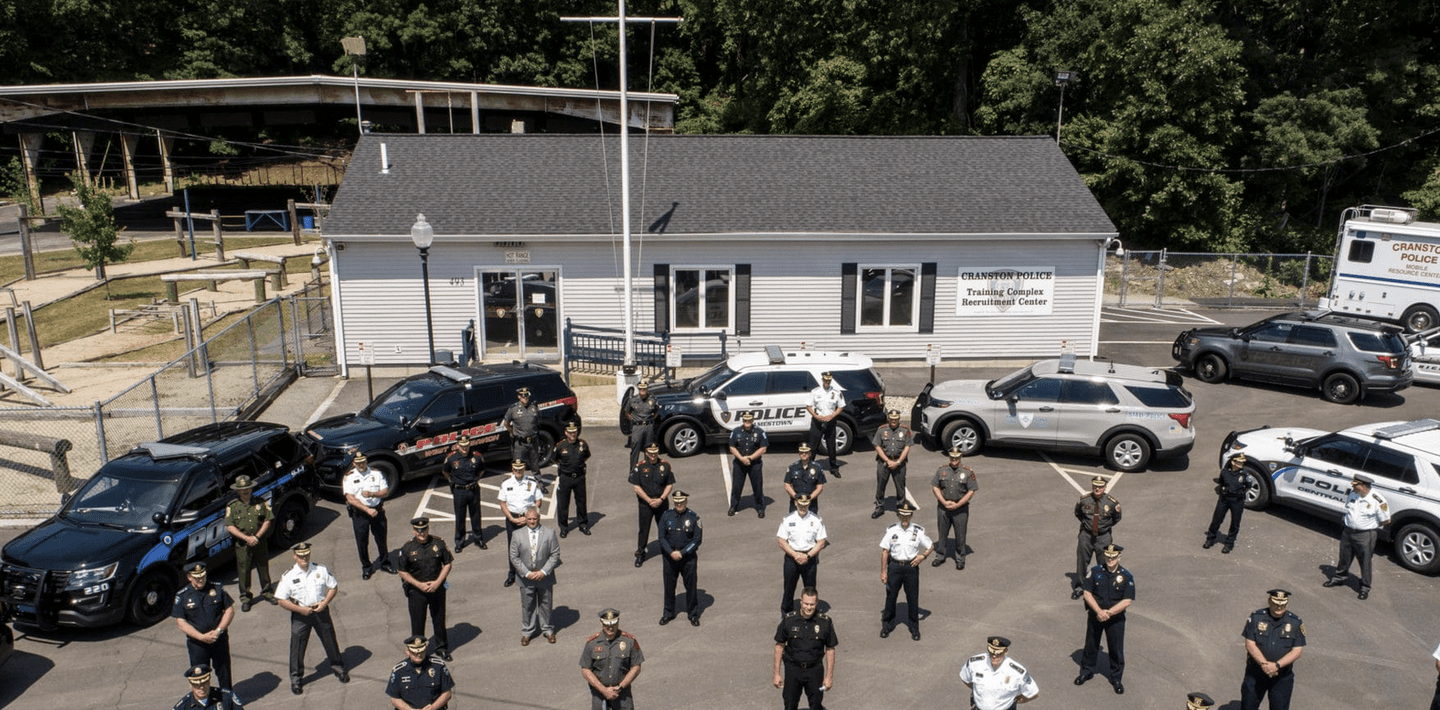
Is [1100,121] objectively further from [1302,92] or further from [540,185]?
A: [540,185]

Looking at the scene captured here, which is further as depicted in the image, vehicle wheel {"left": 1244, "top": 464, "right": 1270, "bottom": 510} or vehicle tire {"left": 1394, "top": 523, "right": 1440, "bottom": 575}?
vehicle wheel {"left": 1244, "top": 464, "right": 1270, "bottom": 510}

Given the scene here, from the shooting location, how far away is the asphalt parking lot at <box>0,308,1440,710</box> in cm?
975

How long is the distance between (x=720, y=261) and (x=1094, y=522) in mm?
12745

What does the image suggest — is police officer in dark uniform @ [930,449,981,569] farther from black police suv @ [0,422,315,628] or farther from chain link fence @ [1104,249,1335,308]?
chain link fence @ [1104,249,1335,308]

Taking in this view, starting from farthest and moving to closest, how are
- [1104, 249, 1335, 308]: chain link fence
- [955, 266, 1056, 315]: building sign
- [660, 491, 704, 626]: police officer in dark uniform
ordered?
[1104, 249, 1335, 308]: chain link fence, [955, 266, 1056, 315]: building sign, [660, 491, 704, 626]: police officer in dark uniform

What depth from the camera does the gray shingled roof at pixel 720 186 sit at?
22375mm

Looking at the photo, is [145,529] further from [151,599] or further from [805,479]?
[805,479]

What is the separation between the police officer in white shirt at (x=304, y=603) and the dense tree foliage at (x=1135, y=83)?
2714cm

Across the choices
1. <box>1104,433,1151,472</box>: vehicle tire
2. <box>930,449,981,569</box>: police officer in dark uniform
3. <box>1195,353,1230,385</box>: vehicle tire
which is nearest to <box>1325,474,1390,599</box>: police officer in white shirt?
<box>1104,433,1151,472</box>: vehicle tire

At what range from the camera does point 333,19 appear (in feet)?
194

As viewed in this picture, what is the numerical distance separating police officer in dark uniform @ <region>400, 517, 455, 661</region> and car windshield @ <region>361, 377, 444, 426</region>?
5485 mm

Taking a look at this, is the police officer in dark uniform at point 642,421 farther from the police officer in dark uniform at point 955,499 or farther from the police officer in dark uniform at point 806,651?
the police officer in dark uniform at point 806,651

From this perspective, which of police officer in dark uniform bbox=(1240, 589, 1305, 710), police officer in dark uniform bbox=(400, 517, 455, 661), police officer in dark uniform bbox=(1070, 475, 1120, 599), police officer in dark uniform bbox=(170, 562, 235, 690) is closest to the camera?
police officer in dark uniform bbox=(1240, 589, 1305, 710)

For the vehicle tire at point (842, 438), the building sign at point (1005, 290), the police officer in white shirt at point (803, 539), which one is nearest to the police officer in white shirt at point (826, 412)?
the vehicle tire at point (842, 438)
